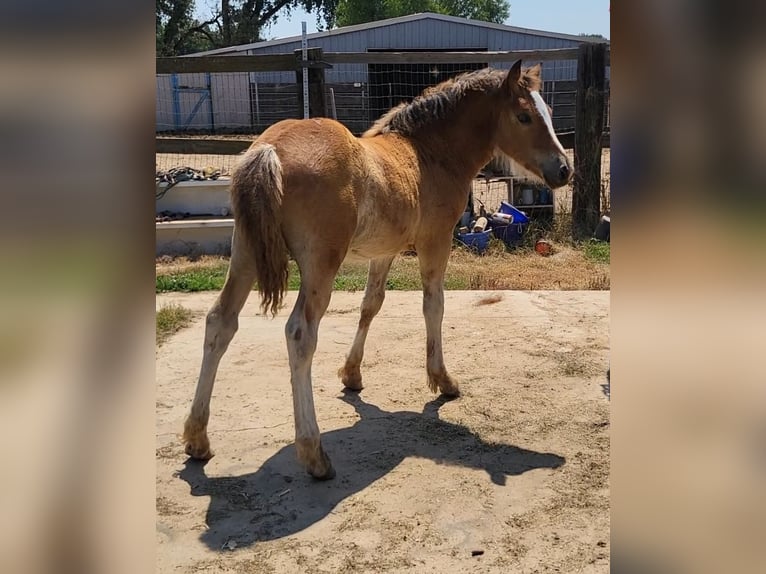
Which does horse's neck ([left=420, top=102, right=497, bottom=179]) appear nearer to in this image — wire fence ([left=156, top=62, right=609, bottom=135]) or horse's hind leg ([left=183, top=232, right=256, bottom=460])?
horse's hind leg ([left=183, top=232, right=256, bottom=460])

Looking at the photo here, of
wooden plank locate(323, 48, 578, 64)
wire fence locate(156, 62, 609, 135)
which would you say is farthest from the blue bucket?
wire fence locate(156, 62, 609, 135)

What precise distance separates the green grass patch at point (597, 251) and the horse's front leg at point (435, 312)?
4050mm

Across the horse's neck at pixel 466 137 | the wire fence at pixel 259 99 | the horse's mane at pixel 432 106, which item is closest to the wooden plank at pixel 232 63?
the horse's mane at pixel 432 106

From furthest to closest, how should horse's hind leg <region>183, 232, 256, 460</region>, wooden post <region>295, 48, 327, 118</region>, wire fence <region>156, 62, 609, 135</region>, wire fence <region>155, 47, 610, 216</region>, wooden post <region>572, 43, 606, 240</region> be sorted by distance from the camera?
wire fence <region>156, 62, 609, 135</region>, wire fence <region>155, 47, 610, 216</region>, wooden post <region>572, 43, 606, 240</region>, wooden post <region>295, 48, 327, 118</region>, horse's hind leg <region>183, 232, 256, 460</region>

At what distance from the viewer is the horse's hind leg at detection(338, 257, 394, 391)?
4.29 m

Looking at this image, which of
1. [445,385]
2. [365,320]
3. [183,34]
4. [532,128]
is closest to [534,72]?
[532,128]

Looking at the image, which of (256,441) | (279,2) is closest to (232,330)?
(256,441)

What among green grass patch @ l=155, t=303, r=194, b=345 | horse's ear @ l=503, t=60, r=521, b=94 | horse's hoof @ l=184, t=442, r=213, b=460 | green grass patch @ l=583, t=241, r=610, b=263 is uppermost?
horse's ear @ l=503, t=60, r=521, b=94

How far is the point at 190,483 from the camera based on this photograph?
310 centimetres

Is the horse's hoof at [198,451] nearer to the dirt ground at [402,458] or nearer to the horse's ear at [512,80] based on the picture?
the dirt ground at [402,458]

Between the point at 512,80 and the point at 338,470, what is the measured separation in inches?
107

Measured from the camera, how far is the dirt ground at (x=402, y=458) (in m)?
2.54

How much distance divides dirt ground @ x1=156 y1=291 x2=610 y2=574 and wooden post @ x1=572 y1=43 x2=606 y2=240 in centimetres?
316
